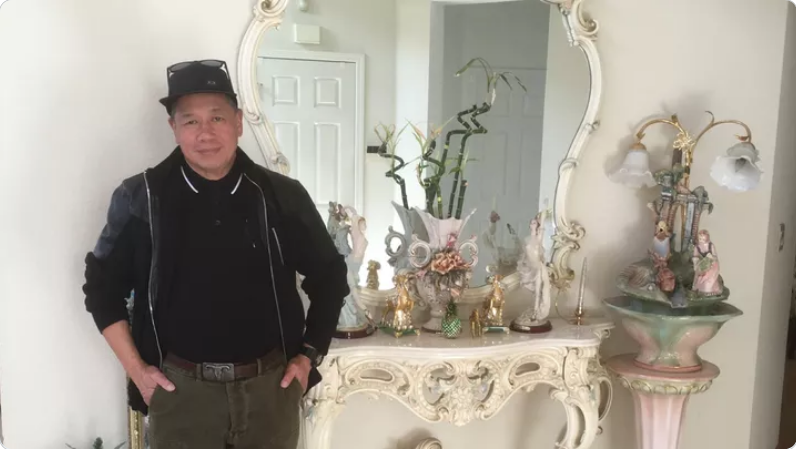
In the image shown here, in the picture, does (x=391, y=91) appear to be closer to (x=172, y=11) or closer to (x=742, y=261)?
(x=172, y=11)

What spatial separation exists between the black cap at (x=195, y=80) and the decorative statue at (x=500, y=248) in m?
0.86

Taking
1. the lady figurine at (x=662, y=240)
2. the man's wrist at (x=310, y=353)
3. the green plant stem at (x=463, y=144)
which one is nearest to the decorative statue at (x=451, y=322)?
the green plant stem at (x=463, y=144)

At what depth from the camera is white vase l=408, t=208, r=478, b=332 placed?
1.76 m

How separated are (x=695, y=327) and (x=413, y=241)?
0.83 m

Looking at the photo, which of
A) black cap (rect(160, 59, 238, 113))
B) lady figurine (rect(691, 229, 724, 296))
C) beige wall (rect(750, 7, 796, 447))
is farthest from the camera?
beige wall (rect(750, 7, 796, 447))

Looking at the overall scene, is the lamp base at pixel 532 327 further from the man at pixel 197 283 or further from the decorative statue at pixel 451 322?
the man at pixel 197 283

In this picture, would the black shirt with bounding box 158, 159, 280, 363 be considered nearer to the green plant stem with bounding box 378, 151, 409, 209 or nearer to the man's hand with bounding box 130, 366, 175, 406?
the man's hand with bounding box 130, 366, 175, 406

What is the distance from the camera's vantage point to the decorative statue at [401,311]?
1743 mm

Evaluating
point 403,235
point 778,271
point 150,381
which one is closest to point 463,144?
point 403,235

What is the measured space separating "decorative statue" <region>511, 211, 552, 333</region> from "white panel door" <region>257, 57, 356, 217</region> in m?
0.52

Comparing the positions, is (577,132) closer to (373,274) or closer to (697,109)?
(697,109)

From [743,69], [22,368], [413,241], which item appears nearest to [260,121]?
[413,241]

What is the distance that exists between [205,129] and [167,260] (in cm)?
30

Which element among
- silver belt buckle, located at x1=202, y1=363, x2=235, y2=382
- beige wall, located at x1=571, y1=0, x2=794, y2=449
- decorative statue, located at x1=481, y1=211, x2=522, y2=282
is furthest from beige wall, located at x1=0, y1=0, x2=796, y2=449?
silver belt buckle, located at x1=202, y1=363, x2=235, y2=382
